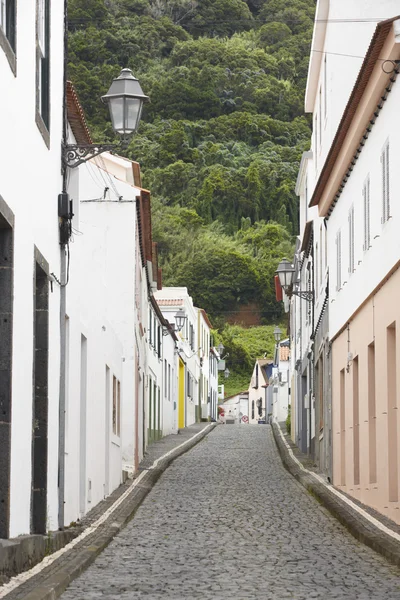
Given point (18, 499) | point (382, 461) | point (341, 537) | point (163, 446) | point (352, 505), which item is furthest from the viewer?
point (163, 446)

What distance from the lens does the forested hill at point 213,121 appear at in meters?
93.4

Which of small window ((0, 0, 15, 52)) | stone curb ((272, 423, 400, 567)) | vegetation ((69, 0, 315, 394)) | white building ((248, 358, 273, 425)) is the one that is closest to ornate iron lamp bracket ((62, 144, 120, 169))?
small window ((0, 0, 15, 52))

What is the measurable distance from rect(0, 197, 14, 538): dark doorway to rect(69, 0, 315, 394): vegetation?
75924 mm

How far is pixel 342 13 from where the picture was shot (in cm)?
2022

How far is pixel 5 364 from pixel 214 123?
10325 centimetres

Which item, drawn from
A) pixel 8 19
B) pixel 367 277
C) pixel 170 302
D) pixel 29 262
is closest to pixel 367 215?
pixel 367 277

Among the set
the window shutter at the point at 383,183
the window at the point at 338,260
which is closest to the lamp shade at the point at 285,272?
the window at the point at 338,260

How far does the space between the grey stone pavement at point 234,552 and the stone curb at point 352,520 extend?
10 cm

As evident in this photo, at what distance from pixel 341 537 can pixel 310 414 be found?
14709 mm

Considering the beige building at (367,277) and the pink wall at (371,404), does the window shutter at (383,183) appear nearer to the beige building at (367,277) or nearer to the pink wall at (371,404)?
the beige building at (367,277)

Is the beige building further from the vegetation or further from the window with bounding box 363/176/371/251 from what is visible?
the vegetation

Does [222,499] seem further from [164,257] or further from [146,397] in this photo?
[164,257]

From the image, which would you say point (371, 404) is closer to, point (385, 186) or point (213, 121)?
point (385, 186)

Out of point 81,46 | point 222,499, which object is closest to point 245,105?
point 81,46
